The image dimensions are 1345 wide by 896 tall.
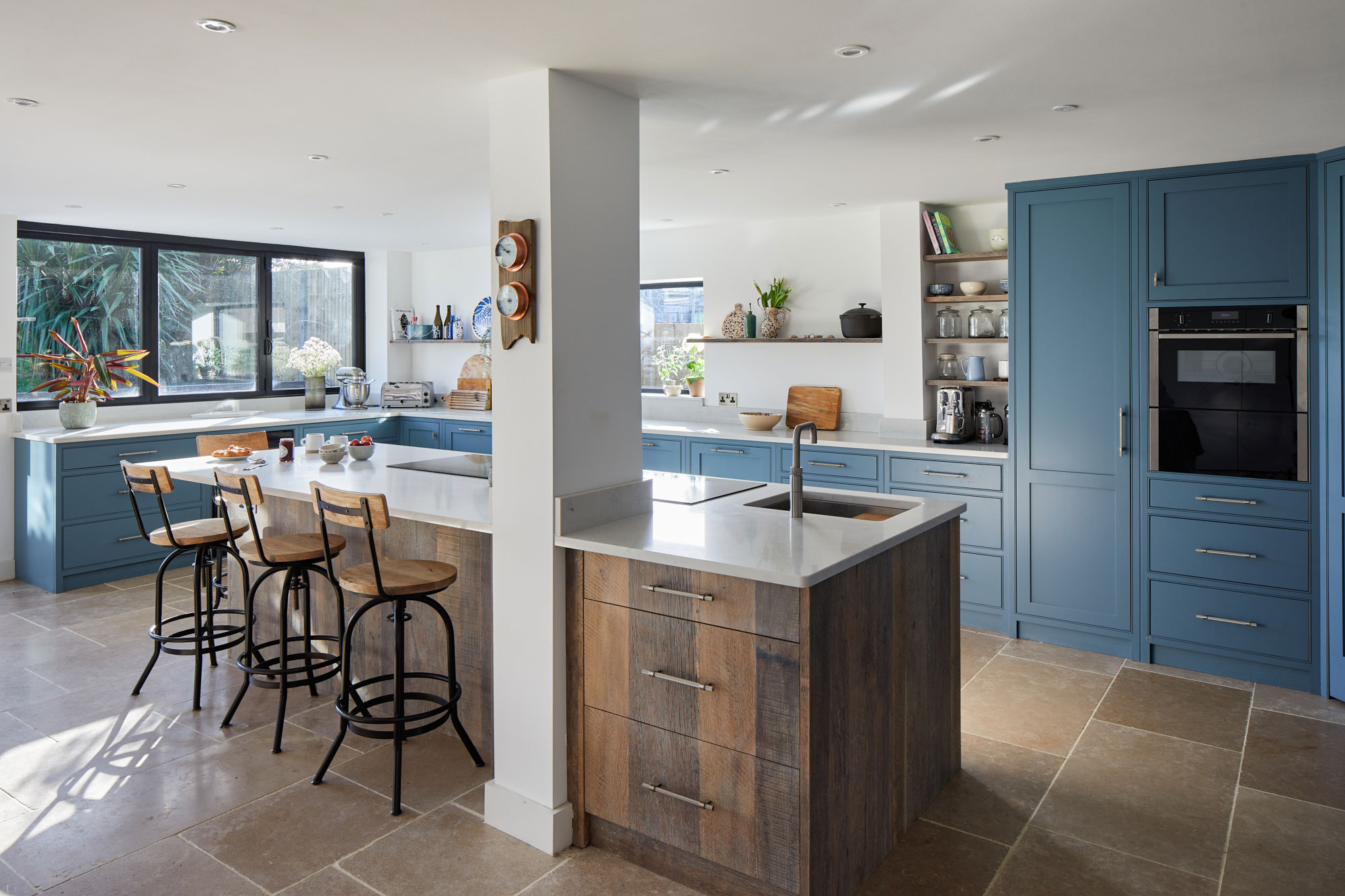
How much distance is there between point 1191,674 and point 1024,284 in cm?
199

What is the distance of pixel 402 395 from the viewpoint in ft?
24.6

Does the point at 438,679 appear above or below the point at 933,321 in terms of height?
below

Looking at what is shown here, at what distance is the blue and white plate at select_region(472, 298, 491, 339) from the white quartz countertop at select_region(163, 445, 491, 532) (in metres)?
2.64

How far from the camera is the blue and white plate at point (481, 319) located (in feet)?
23.9

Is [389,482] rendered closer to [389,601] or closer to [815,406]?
[389,601]

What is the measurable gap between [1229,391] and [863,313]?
2.01 meters

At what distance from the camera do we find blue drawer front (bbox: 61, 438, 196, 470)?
527cm

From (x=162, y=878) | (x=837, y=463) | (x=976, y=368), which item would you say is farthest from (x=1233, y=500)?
(x=162, y=878)

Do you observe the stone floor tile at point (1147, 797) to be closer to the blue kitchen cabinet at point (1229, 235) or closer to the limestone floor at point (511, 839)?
the limestone floor at point (511, 839)

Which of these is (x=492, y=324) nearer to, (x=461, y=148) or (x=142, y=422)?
(x=461, y=148)

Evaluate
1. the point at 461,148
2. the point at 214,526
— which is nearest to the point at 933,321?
the point at 461,148

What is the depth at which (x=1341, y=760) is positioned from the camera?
319 centimetres

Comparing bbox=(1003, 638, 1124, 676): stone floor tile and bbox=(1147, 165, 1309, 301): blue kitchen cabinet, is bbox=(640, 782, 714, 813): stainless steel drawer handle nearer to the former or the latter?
bbox=(1003, 638, 1124, 676): stone floor tile

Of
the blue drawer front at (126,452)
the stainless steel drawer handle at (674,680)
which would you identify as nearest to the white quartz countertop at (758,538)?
the stainless steel drawer handle at (674,680)
